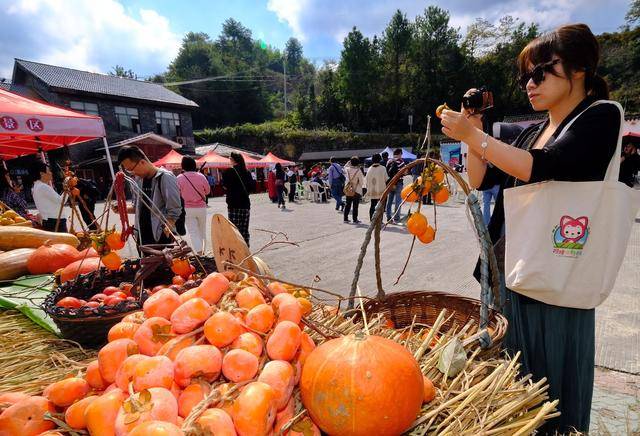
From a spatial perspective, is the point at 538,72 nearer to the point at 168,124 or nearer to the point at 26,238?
the point at 26,238

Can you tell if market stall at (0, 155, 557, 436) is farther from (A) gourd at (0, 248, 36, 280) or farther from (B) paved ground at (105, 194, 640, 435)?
(A) gourd at (0, 248, 36, 280)

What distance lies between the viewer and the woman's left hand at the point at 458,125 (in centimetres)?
133

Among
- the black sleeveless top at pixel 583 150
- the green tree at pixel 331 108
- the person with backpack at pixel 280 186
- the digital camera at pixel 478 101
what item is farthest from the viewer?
the green tree at pixel 331 108

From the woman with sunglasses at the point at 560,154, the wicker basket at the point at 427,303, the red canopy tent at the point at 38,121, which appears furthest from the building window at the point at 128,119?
the woman with sunglasses at the point at 560,154

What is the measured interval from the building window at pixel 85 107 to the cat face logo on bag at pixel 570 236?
31419mm

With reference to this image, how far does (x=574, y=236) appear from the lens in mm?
1286

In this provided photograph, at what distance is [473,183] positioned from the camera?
190cm

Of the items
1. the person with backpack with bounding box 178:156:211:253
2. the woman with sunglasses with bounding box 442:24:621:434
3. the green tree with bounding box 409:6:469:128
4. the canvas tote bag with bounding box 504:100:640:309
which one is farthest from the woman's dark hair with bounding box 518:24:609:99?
the green tree with bounding box 409:6:469:128

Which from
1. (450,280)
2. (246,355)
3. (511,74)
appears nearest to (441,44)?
(511,74)

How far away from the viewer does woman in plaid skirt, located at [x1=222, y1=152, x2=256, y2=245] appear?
17.5 ft

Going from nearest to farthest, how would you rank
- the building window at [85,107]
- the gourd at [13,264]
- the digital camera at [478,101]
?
the digital camera at [478,101], the gourd at [13,264], the building window at [85,107]

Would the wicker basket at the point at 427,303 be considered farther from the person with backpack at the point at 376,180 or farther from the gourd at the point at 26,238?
the person with backpack at the point at 376,180

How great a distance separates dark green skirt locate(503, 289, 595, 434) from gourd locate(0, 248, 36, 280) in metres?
4.19

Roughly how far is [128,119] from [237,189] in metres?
29.0
